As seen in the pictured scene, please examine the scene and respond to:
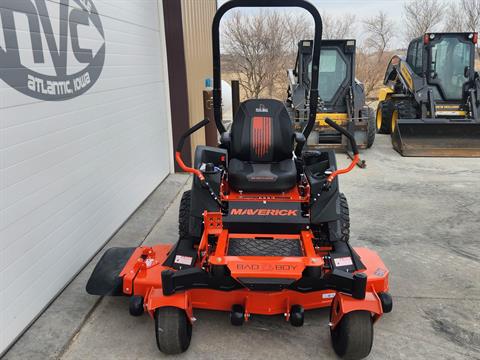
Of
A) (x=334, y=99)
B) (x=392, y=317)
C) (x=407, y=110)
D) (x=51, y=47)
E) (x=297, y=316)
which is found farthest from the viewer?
(x=334, y=99)

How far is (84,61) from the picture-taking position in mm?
4285

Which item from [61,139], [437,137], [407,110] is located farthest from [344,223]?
[407,110]

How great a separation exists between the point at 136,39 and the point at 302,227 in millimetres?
3942

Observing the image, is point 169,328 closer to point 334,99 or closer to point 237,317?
point 237,317

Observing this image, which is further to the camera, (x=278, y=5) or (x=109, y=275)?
(x=278, y=5)

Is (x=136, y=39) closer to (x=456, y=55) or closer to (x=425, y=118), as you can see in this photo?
(x=425, y=118)

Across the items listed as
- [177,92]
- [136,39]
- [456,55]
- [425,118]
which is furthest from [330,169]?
[456,55]

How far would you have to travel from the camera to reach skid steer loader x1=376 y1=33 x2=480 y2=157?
8.90m

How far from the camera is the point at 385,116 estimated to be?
11.0 m

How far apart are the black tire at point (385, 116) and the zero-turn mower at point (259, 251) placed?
24.5ft

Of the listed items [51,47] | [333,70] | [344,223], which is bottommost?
[344,223]

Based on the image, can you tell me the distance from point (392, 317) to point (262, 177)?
1448 millimetres

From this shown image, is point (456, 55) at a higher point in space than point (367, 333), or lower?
higher

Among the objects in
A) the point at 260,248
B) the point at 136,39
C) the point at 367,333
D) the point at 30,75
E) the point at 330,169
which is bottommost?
the point at 367,333
